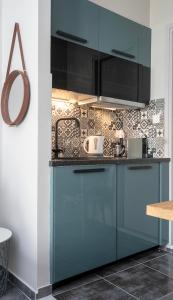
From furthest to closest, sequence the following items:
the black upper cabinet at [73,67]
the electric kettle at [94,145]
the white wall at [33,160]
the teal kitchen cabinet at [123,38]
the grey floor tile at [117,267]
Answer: the electric kettle at [94,145] → the teal kitchen cabinet at [123,38] → the grey floor tile at [117,267] → the black upper cabinet at [73,67] → the white wall at [33,160]

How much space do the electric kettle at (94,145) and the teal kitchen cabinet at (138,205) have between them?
36cm

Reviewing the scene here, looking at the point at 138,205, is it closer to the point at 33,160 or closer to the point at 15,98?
the point at 33,160

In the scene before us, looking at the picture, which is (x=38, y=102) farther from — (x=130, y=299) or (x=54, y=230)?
(x=130, y=299)

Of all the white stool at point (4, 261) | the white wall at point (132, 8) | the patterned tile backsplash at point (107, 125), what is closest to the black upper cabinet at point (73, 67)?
the patterned tile backsplash at point (107, 125)

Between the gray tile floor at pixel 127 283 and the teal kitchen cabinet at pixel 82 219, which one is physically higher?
the teal kitchen cabinet at pixel 82 219

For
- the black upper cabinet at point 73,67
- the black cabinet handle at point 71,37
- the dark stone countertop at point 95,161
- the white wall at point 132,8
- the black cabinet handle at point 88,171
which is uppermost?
the white wall at point 132,8

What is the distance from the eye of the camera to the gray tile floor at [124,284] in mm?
1828

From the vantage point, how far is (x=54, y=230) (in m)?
1.82

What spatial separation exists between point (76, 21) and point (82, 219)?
1.50 meters

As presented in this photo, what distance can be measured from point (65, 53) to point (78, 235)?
4.35 ft

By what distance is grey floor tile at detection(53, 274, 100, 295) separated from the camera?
1890mm

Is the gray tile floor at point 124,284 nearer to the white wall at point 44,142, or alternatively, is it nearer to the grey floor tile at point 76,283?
the grey floor tile at point 76,283

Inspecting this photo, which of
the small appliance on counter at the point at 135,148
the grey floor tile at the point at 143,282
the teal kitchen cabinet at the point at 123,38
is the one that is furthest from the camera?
the small appliance on counter at the point at 135,148

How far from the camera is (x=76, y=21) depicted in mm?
2191
